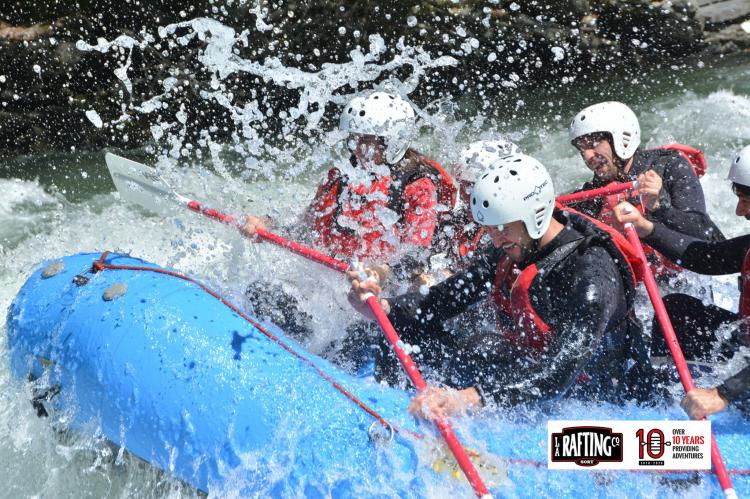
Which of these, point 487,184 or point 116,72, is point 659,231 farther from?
point 116,72

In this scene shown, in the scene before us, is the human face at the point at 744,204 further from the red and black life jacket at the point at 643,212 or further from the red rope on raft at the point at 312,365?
the red rope on raft at the point at 312,365

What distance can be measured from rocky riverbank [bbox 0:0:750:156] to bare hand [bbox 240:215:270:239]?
384 cm

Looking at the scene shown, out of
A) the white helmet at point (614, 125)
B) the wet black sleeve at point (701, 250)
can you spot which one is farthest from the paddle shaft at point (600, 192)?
the wet black sleeve at point (701, 250)

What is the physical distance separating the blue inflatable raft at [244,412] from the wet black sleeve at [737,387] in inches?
8.1

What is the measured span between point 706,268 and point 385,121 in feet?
6.31

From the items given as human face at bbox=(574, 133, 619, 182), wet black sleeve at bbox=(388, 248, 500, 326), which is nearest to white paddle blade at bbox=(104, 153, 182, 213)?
wet black sleeve at bbox=(388, 248, 500, 326)

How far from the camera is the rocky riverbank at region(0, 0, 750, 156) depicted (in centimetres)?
812

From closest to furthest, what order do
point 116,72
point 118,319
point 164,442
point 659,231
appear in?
point 164,442, point 118,319, point 659,231, point 116,72

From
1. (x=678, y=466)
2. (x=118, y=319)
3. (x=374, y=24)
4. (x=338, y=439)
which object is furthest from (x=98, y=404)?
(x=374, y=24)

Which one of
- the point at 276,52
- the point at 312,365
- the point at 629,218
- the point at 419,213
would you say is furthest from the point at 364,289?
the point at 276,52

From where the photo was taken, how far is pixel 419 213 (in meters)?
4.01

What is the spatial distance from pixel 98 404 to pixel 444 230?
2.14 m

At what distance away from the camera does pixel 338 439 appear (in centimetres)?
298

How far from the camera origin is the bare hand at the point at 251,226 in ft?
14.9
